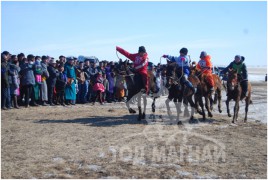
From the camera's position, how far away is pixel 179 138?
352 inches

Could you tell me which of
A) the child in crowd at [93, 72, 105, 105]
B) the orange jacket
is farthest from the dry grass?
the child in crowd at [93, 72, 105, 105]

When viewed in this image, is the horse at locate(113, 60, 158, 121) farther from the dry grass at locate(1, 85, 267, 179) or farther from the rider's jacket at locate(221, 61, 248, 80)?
the rider's jacket at locate(221, 61, 248, 80)

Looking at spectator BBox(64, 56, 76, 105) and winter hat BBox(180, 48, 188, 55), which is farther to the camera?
spectator BBox(64, 56, 76, 105)

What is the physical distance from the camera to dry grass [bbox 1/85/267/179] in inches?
245

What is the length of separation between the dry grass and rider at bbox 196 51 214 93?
146cm

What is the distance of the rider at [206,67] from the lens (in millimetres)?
13008

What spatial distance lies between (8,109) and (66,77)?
10.7 ft

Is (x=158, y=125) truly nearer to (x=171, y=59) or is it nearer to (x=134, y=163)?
(x=171, y=59)

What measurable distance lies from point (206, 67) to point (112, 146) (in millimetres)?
6746

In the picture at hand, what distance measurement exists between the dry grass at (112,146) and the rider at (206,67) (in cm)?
146

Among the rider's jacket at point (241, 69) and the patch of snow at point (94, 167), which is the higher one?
the rider's jacket at point (241, 69)

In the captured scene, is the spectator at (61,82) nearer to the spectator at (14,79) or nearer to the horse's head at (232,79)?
the spectator at (14,79)

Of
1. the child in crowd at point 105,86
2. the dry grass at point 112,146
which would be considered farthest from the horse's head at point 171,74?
the child in crowd at point 105,86

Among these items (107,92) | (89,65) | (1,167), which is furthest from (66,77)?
(1,167)
